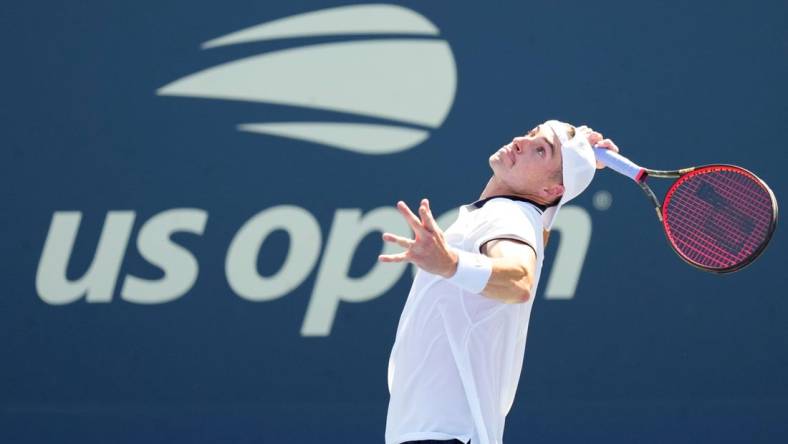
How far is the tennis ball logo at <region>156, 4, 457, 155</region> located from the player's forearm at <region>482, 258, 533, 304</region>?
2686 mm

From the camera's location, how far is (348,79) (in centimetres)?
534

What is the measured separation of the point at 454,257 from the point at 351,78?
293cm

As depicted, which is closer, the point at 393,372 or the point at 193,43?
the point at 393,372

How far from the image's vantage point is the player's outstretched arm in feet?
8.02

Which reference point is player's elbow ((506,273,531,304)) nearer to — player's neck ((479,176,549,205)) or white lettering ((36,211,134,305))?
player's neck ((479,176,549,205))

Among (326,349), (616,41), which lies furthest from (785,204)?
(326,349)

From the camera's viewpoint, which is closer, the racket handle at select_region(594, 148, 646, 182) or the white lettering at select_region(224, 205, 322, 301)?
the racket handle at select_region(594, 148, 646, 182)

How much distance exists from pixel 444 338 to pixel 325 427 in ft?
8.08

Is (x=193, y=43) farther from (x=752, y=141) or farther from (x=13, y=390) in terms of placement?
(x=752, y=141)

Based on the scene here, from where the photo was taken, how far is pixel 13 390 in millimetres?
5367

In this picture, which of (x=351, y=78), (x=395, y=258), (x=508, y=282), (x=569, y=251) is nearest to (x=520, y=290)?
(x=508, y=282)

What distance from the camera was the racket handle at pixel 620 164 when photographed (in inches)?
120

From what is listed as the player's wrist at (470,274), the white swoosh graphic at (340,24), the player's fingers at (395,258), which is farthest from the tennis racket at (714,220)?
the white swoosh graphic at (340,24)

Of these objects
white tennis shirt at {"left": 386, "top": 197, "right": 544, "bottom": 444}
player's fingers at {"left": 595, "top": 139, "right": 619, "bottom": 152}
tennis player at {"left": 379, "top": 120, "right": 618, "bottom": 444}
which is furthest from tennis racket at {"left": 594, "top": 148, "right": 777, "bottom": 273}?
white tennis shirt at {"left": 386, "top": 197, "right": 544, "bottom": 444}
